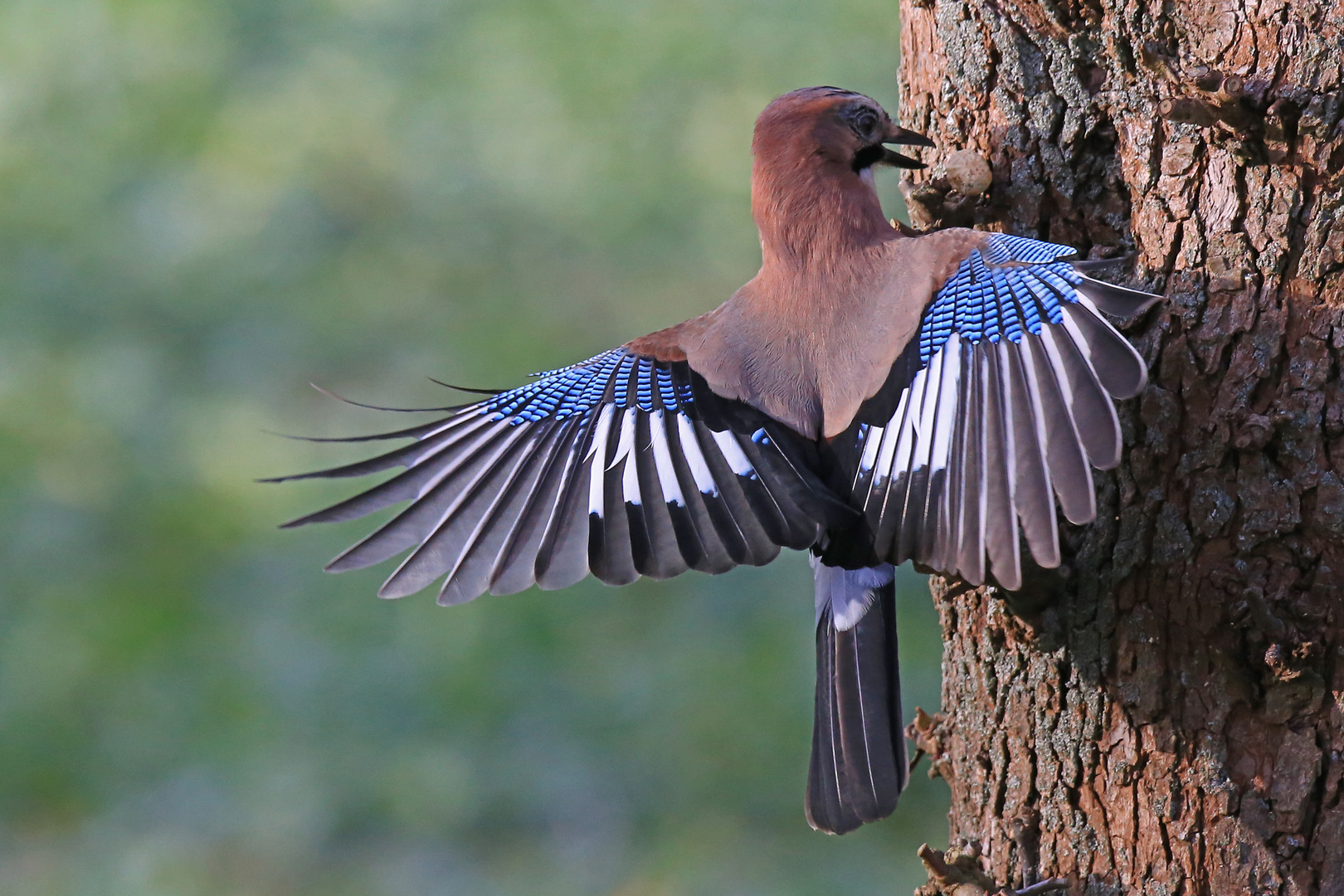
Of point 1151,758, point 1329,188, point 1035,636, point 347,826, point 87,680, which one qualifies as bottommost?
point 347,826

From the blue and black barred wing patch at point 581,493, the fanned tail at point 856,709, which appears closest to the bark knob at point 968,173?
the blue and black barred wing patch at point 581,493

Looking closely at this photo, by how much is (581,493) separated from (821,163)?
755 millimetres

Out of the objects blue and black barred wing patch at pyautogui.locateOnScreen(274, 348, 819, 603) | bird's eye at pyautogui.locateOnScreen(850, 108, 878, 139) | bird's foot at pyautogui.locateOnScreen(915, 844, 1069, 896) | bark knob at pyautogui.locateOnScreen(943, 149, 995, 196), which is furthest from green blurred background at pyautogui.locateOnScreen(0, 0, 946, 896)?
bark knob at pyautogui.locateOnScreen(943, 149, 995, 196)

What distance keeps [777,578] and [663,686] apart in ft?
1.86

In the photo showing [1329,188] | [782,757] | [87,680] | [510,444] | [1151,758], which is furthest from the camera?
[87,680]

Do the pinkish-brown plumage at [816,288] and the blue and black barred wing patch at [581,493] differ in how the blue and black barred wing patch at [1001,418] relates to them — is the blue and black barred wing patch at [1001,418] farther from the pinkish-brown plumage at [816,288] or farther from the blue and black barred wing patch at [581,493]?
the blue and black barred wing patch at [581,493]

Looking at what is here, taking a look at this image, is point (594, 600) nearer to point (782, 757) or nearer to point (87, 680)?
point (782, 757)

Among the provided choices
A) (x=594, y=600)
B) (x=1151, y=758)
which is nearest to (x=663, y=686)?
(x=594, y=600)

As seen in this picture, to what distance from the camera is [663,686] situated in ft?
16.0

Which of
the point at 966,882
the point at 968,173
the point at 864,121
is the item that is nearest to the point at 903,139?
the point at 864,121

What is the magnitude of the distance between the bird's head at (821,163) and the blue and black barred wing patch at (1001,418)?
35 centimetres

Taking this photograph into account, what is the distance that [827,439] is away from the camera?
2225 mm

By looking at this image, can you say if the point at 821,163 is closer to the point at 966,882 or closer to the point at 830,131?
the point at 830,131

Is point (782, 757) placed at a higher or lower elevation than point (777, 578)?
lower
